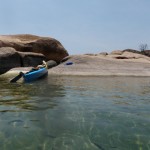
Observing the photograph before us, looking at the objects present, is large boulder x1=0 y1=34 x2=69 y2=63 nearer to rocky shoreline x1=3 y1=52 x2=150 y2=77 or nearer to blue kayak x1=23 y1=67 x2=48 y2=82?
rocky shoreline x1=3 y1=52 x2=150 y2=77

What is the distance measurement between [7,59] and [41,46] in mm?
9931

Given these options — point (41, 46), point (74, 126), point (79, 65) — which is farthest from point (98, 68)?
point (74, 126)

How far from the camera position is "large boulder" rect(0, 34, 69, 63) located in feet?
124

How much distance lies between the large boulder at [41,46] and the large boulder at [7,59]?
19.5 feet

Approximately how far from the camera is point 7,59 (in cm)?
3033

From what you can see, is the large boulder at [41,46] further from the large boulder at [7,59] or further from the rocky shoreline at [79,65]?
the large boulder at [7,59]

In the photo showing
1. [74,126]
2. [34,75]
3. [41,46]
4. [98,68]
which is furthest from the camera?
[41,46]

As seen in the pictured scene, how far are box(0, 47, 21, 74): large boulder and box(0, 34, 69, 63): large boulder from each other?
19.5 ft

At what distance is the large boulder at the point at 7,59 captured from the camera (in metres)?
29.8

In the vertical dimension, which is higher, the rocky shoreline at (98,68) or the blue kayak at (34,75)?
the blue kayak at (34,75)

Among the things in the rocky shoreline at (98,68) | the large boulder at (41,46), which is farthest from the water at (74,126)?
the large boulder at (41,46)

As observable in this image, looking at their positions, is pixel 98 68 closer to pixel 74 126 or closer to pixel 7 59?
pixel 7 59

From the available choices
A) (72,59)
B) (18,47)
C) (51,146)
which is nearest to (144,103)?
(51,146)

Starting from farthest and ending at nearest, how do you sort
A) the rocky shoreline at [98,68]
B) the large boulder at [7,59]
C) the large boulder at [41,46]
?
the large boulder at [41,46] < the large boulder at [7,59] < the rocky shoreline at [98,68]
